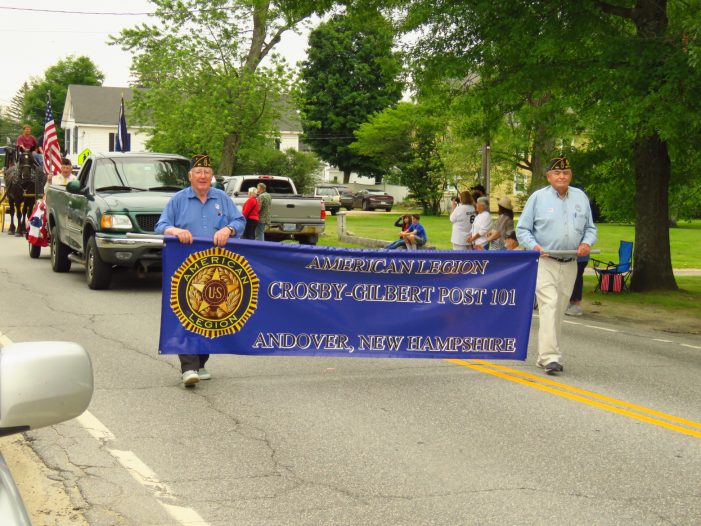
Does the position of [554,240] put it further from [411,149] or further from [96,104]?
[96,104]

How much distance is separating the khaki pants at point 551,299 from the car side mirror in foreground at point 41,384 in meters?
7.34

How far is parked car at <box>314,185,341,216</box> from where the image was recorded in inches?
2435

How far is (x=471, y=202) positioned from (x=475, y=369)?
29.3ft

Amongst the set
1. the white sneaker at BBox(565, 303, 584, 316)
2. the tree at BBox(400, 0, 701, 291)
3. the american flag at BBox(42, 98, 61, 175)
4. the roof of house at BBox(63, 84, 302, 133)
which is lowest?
the white sneaker at BBox(565, 303, 584, 316)

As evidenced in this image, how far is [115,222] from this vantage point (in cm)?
1532

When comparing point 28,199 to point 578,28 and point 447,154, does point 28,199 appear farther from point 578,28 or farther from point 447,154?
point 447,154

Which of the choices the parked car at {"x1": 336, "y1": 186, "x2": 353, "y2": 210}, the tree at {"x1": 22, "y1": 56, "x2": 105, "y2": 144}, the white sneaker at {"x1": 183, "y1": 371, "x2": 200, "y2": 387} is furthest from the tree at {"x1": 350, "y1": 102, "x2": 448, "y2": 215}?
the tree at {"x1": 22, "y1": 56, "x2": 105, "y2": 144}

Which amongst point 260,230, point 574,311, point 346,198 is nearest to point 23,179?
point 260,230

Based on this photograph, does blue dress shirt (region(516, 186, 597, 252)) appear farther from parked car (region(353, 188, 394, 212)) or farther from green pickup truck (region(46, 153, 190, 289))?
parked car (region(353, 188, 394, 212))

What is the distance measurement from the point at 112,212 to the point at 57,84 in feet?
353

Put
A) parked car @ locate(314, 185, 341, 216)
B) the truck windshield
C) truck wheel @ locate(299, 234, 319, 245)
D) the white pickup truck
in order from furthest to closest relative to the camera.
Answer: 1. parked car @ locate(314, 185, 341, 216)
2. truck wheel @ locate(299, 234, 319, 245)
3. the white pickup truck
4. the truck windshield

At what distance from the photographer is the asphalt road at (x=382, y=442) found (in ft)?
18.1

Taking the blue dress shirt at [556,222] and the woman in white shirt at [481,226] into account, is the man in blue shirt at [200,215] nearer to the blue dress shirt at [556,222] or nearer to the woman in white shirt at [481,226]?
the blue dress shirt at [556,222]

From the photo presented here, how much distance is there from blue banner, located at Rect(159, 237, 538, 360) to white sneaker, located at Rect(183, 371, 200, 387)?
7.9 inches
